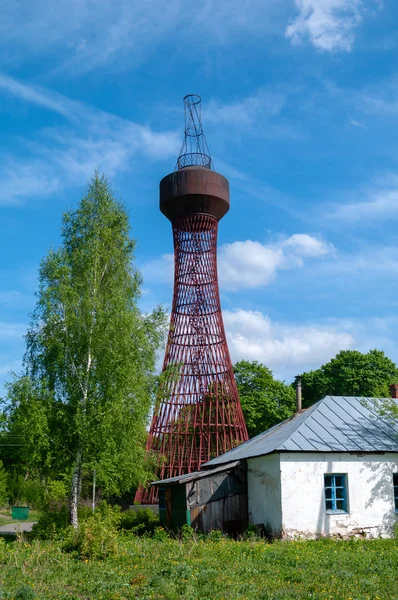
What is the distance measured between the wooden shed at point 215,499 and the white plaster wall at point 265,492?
0.32 m

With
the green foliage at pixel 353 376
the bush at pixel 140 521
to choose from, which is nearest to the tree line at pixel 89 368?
the bush at pixel 140 521


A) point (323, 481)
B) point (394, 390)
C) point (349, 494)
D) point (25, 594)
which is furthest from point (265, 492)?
point (25, 594)

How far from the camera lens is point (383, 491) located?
57.9ft

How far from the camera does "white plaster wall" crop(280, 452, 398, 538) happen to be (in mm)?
16547

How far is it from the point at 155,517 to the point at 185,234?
40.2 ft

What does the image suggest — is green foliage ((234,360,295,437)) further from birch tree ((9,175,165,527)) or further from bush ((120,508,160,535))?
birch tree ((9,175,165,527))

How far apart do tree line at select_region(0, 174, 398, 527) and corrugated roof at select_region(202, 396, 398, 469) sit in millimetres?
3908

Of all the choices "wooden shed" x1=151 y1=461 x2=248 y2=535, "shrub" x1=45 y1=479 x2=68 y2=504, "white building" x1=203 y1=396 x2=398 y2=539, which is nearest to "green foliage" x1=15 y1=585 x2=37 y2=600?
"shrub" x1=45 y1=479 x2=68 y2=504

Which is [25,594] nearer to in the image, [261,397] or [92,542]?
[92,542]

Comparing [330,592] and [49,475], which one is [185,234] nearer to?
[49,475]

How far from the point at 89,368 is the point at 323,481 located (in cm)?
771

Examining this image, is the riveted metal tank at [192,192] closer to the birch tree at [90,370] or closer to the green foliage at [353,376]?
the birch tree at [90,370]

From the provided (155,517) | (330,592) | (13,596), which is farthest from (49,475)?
(330,592)

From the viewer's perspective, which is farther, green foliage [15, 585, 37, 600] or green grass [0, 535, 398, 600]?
green grass [0, 535, 398, 600]
